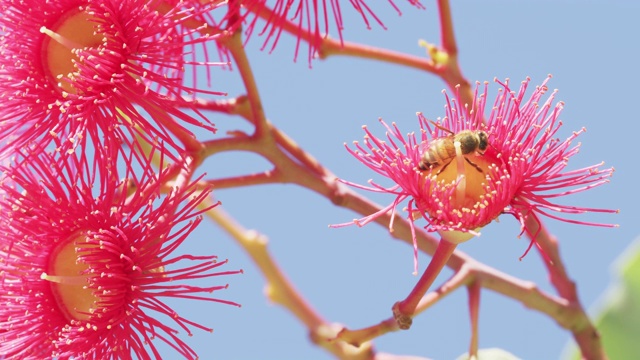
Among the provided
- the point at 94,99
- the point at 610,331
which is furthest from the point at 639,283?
the point at 94,99

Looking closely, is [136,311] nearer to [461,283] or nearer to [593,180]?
[461,283]

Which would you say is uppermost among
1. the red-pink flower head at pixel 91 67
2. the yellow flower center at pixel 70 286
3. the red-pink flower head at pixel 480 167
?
the red-pink flower head at pixel 91 67

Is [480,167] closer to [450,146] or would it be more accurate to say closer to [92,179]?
[450,146]

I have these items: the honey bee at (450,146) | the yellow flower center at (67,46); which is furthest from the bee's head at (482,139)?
the yellow flower center at (67,46)

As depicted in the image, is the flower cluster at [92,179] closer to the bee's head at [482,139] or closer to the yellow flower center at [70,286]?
the yellow flower center at [70,286]

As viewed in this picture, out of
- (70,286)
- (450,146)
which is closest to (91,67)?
(70,286)
